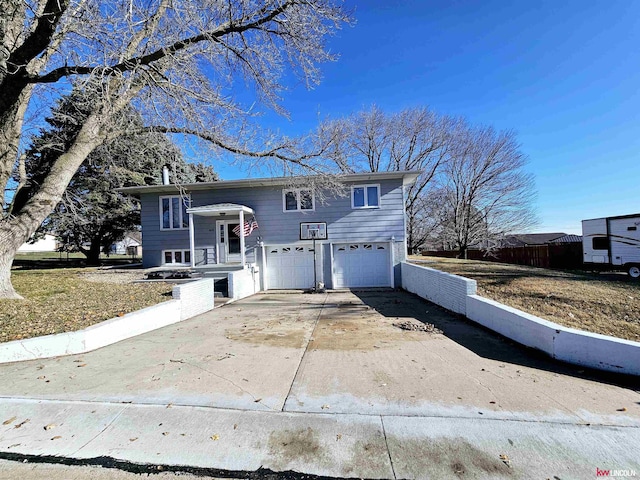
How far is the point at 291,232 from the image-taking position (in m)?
13.0

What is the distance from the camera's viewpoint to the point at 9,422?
2773 millimetres

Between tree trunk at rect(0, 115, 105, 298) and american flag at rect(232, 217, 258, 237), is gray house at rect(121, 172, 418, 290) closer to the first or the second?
american flag at rect(232, 217, 258, 237)

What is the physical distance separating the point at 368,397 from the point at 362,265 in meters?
9.91

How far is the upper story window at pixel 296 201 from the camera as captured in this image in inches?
510

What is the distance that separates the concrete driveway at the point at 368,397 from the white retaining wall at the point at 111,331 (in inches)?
9.6

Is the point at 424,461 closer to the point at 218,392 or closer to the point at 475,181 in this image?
the point at 218,392

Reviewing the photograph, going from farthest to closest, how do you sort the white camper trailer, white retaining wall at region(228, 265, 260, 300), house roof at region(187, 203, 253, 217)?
the white camper trailer, house roof at region(187, 203, 253, 217), white retaining wall at region(228, 265, 260, 300)

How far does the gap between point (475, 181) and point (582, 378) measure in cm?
2357

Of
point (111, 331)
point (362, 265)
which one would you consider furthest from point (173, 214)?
point (111, 331)

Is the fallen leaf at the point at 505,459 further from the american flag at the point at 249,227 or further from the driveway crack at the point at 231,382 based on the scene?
the american flag at the point at 249,227

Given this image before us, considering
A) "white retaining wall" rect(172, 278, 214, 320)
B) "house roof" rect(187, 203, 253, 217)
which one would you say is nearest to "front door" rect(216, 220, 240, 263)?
"house roof" rect(187, 203, 253, 217)

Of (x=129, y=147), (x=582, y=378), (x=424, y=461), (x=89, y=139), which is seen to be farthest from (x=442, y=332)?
(x=129, y=147)

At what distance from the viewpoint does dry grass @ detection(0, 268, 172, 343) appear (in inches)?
197

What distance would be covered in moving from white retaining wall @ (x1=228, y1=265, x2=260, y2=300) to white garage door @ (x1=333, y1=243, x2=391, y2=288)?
3.22 m
